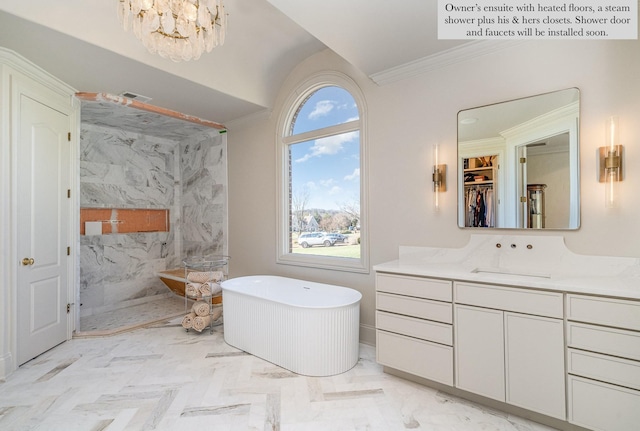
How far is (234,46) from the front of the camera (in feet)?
10.6

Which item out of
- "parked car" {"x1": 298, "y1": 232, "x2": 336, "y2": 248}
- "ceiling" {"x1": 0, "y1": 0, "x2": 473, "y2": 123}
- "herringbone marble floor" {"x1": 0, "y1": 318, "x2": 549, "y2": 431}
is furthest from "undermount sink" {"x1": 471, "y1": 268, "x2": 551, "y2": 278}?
"ceiling" {"x1": 0, "y1": 0, "x2": 473, "y2": 123}

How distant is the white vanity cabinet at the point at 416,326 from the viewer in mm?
2236

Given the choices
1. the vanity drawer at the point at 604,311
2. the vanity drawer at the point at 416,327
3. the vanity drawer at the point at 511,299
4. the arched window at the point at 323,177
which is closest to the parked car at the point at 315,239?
the arched window at the point at 323,177

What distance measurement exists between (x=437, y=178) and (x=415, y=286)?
39.1 inches

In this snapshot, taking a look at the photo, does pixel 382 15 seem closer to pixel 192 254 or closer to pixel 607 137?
pixel 607 137

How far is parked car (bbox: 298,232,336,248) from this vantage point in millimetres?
3729

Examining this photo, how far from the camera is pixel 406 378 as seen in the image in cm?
249

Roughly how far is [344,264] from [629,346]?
225 centimetres

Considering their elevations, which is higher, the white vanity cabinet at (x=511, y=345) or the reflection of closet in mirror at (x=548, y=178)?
the reflection of closet in mirror at (x=548, y=178)

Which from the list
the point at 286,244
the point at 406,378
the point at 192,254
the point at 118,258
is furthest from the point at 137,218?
the point at 406,378

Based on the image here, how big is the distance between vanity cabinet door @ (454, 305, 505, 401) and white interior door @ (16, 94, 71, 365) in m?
3.67

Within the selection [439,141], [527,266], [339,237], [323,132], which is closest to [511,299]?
[527,266]

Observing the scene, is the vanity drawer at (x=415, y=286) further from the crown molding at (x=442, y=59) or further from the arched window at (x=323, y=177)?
the crown molding at (x=442, y=59)

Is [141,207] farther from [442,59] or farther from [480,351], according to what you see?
[480,351]
